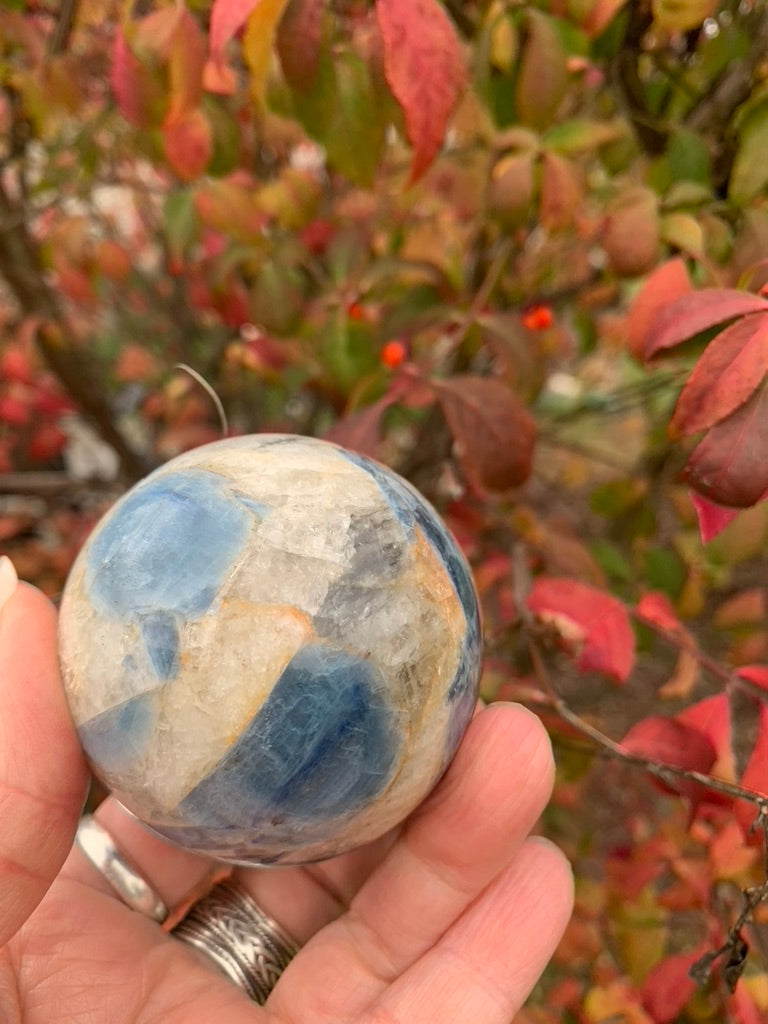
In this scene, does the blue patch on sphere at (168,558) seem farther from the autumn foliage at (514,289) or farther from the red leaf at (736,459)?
the red leaf at (736,459)

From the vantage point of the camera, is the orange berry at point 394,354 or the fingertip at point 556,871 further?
the orange berry at point 394,354

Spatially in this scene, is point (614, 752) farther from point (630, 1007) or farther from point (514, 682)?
point (630, 1007)

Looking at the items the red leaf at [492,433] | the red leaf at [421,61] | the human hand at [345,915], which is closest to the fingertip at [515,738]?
the human hand at [345,915]

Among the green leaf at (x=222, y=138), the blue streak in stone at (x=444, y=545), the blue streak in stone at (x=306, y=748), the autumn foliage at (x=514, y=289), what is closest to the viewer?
the blue streak in stone at (x=306, y=748)

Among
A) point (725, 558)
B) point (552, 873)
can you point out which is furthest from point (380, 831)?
point (725, 558)

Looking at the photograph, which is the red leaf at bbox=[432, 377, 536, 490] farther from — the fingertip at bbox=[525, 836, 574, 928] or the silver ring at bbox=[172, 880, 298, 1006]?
the silver ring at bbox=[172, 880, 298, 1006]
